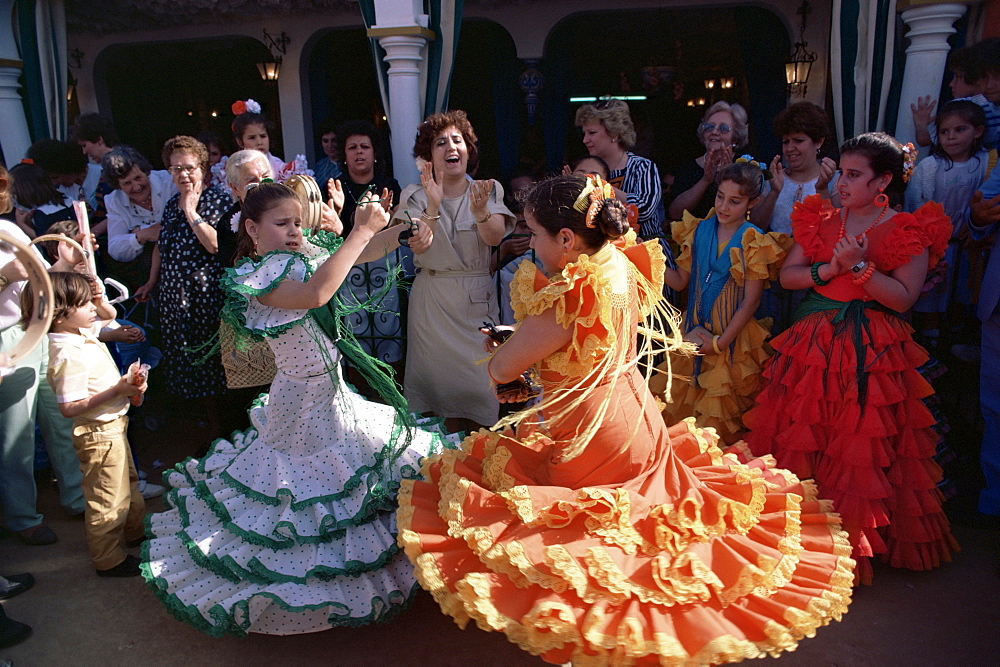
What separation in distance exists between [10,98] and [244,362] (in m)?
5.73

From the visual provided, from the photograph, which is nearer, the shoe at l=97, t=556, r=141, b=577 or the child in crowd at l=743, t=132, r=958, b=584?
the child in crowd at l=743, t=132, r=958, b=584

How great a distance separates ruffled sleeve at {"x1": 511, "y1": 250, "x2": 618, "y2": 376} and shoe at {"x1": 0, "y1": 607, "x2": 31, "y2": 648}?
253 cm

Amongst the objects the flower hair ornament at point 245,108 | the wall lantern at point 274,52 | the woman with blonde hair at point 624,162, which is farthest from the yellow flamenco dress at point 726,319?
the wall lantern at point 274,52

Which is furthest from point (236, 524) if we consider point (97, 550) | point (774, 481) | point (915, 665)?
point (915, 665)

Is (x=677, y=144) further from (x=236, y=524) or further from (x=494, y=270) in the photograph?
(x=236, y=524)

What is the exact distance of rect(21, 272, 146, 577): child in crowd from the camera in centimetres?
304

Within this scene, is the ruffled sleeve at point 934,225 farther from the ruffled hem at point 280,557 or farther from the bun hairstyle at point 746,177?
the ruffled hem at point 280,557

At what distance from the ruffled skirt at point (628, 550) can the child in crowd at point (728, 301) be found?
42.4 inches

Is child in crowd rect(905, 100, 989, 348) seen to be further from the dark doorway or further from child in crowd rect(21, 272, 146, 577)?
the dark doorway

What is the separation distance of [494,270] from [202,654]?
2.61 meters

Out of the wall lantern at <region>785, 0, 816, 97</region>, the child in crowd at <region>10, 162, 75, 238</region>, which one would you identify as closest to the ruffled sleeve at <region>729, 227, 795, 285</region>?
the child in crowd at <region>10, 162, 75, 238</region>

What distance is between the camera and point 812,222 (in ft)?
10.3

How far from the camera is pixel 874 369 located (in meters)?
2.95

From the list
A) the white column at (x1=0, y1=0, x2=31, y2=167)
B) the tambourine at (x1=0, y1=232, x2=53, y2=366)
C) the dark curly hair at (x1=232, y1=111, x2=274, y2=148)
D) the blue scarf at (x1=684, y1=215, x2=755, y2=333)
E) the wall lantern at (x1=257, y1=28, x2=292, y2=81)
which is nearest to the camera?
the tambourine at (x1=0, y1=232, x2=53, y2=366)
